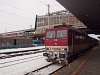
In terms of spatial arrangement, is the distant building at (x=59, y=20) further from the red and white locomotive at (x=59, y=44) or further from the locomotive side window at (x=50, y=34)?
the red and white locomotive at (x=59, y=44)

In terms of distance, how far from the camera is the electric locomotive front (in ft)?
46.9

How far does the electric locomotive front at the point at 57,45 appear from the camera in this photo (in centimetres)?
1430

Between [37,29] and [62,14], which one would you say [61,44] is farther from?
[37,29]

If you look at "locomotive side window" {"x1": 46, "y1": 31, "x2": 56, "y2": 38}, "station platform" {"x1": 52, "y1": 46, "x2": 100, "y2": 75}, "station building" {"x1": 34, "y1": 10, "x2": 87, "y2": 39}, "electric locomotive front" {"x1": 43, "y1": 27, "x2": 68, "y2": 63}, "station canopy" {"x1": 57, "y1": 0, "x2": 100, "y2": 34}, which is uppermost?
"station building" {"x1": 34, "y1": 10, "x2": 87, "y2": 39}

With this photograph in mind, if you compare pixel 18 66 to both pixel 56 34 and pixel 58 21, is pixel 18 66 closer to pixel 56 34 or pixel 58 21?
pixel 56 34

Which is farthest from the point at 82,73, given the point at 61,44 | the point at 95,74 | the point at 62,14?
the point at 62,14

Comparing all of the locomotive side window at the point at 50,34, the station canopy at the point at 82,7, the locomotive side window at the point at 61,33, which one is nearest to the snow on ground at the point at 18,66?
the locomotive side window at the point at 50,34

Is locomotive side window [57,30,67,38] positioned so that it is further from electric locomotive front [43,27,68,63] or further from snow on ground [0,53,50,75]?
snow on ground [0,53,50,75]

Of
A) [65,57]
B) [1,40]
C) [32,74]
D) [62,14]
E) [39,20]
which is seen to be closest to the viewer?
[32,74]

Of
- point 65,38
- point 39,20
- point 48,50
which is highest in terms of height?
point 39,20

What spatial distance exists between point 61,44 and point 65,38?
536 mm

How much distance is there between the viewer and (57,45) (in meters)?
14.7

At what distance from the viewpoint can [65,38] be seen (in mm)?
14523

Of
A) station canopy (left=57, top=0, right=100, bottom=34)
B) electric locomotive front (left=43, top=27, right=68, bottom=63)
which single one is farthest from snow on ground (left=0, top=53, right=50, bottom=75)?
station canopy (left=57, top=0, right=100, bottom=34)
